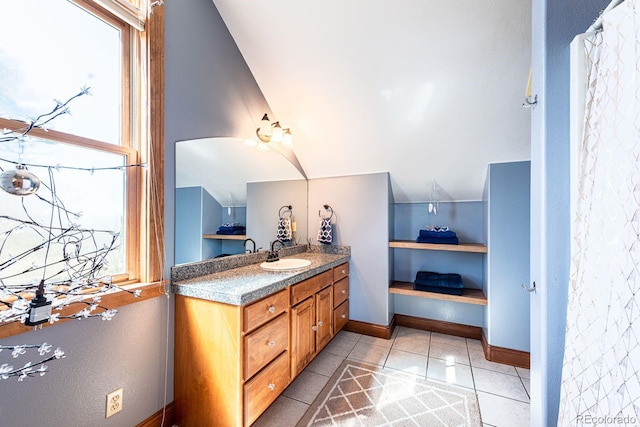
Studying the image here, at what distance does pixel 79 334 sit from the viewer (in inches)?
44.9

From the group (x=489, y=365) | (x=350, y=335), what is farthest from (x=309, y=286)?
(x=489, y=365)

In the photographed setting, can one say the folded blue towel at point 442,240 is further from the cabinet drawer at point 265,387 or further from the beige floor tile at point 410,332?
the cabinet drawer at point 265,387

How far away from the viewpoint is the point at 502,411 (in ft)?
5.42

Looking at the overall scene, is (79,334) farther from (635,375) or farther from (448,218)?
(448,218)

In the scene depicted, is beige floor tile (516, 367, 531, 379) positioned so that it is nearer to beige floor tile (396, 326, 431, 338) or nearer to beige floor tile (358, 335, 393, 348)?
beige floor tile (396, 326, 431, 338)

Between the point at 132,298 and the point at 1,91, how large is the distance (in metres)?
0.99

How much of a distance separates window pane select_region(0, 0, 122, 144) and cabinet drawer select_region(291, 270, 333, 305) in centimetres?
138

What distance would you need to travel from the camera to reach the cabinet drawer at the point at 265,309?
1.38 m

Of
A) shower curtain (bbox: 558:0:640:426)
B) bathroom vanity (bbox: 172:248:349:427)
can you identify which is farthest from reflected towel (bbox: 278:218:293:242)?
shower curtain (bbox: 558:0:640:426)

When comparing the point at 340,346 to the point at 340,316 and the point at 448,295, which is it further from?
the point at 448,295

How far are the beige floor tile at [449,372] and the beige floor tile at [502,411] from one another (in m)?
0.15

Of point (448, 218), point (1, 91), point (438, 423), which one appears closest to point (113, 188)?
point (1, 91)

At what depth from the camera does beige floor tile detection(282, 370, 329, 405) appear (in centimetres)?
176

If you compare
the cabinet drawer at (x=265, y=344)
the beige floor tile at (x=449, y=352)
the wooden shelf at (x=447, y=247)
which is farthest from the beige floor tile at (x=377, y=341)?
the cabinet drawer at (x=265, y=344)
